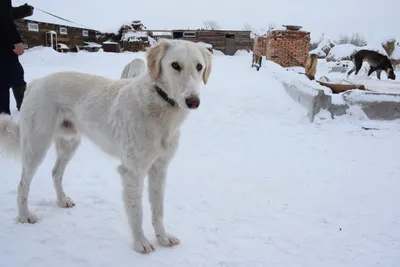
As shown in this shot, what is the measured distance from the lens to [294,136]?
509 centimetres

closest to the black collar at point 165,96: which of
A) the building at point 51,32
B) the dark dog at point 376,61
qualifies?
the dark dog at point 376,61

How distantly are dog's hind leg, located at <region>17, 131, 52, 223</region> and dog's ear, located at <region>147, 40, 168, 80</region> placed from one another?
1.13 metres

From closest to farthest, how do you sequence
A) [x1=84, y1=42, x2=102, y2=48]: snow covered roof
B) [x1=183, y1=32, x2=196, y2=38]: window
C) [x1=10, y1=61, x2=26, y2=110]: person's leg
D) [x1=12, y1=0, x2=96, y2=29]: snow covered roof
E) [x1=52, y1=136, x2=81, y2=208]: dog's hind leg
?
[x1=52, y1=136, x2=81, y2=208]: dog's hind leg < [x1=10, y1=61, x2=26, y2=110]: person's leg < [x1=12, y1=0, x2=96, y2=29]: snow covered roof < [x1=84, y1=42, x2=102, y2=48]: snow covered roof < [x1=183, y1=32, x2=196, y2=38]: window

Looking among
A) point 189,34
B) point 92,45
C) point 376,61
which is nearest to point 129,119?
point 376,61

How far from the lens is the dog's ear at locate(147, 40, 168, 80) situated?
2.25 metres

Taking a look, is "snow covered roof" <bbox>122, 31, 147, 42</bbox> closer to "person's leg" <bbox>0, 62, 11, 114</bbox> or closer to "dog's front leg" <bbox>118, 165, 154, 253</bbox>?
"person's leg" <bbox>0, 62, 11, 114</bbox>

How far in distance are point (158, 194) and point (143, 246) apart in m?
0.43

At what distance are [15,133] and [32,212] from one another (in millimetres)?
750

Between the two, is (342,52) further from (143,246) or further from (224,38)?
(143,246)

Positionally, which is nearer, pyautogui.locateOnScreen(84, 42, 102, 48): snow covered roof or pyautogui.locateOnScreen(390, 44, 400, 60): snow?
pyautogui.locateOnScreen(390, 44, 400, 60): snow

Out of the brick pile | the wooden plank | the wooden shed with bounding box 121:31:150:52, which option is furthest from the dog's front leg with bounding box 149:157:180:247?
the wooden shed with bounding box 121:31:150:52

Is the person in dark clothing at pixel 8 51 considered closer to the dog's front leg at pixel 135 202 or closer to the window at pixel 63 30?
the dog's front leg at pixel 135 202

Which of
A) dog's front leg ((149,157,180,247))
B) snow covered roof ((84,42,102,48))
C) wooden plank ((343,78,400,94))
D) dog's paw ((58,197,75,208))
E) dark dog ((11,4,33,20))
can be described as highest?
snow covered roof ((84,42,102,48))

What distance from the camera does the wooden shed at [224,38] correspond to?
25.3m
